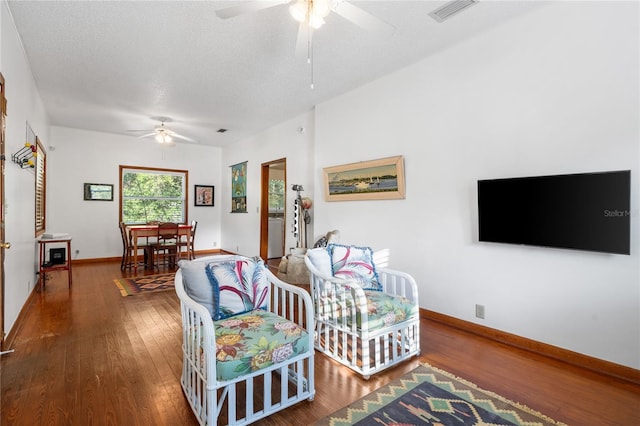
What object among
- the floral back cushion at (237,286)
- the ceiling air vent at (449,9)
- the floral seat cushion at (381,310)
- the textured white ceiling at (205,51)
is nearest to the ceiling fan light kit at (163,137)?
the textured white ceiling at (205,51)

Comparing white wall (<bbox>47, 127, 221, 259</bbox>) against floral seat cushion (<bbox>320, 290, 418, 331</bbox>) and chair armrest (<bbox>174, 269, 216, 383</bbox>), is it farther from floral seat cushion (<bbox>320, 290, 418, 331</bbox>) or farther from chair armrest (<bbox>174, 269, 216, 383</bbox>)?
floral seat cushion (<bbox>320, 290, 418, 331</bbox>)

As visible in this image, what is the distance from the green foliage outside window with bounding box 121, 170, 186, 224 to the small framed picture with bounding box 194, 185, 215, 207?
1.01 feet

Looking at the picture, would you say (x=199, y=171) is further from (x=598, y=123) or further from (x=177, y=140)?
(x=598, y=123)

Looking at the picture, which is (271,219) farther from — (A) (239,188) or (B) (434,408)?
(B) (434,408)

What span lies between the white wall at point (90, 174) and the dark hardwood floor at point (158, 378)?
3943 millimetres

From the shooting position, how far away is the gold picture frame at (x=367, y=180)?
3625mm

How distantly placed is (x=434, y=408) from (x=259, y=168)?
560 centimetres

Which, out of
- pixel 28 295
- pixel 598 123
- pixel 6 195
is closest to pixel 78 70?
pixel 6 195

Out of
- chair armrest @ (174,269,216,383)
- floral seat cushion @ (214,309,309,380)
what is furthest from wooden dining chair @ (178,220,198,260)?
floral seat cushion @ (214,309,309,380)

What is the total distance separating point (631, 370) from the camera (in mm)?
2154

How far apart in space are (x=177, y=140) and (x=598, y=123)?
7.46 m

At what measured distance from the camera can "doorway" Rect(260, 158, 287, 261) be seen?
6.56 meters

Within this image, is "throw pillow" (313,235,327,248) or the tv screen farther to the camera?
"throw pillow" (313,235,327,248)

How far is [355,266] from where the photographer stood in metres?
2.75
